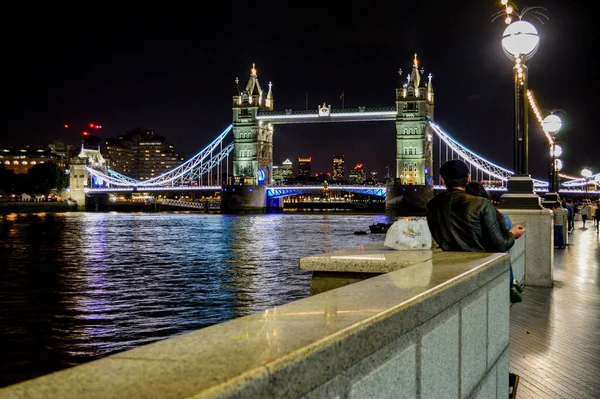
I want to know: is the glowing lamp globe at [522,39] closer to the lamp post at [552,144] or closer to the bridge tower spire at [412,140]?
the lamp post at [552,144]

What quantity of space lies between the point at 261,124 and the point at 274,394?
98.6 metres

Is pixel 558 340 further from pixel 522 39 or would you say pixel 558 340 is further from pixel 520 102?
pixel 522 39

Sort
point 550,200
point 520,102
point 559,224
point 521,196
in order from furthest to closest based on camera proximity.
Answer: point 550,200, point 559,224, point 520,102, point 521,196

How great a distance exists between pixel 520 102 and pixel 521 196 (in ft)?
5.27

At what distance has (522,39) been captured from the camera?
10.4 m

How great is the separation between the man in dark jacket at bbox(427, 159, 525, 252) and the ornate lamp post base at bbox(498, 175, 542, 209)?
5.88 m

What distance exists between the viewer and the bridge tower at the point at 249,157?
93.2 meters

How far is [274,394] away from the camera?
1.54m

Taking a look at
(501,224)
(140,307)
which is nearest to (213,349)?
(501,224)

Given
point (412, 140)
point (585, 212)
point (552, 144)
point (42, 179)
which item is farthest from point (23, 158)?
point (552, 144)

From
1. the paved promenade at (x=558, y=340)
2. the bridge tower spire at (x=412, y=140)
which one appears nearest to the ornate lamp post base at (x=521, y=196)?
the paved promenade at (x=558, y=340)

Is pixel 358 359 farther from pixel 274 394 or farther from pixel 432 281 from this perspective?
pixel 432 281

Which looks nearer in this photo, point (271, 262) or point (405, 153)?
point (271, 262)

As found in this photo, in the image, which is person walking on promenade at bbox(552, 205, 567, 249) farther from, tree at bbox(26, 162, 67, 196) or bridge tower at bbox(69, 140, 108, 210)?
bridge tower at bbox(69, 140, 108, 210)
